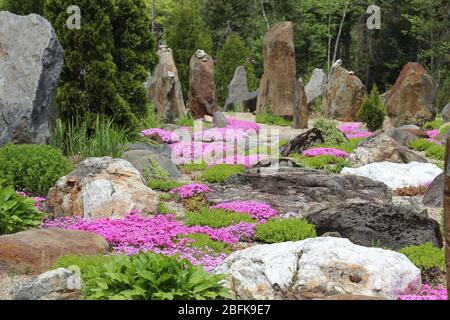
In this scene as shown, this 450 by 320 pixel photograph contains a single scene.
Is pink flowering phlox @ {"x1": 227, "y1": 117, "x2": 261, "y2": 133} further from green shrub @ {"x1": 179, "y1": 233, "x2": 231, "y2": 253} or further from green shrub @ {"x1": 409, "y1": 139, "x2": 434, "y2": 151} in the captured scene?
green shrub @ {"x1": 179, "y1": 233, "x2": 231, "y2": 253}

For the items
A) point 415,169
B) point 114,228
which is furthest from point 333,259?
point 415,169

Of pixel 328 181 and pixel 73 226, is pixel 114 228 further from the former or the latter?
pixel 328 181

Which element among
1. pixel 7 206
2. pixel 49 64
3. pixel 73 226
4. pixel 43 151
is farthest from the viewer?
pixel 49 64

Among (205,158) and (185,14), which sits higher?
(185,14)

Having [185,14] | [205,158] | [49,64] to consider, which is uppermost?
[185,14]

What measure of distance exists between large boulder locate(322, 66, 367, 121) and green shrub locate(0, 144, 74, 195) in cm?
2004

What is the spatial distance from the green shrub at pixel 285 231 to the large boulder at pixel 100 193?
2.10 metres

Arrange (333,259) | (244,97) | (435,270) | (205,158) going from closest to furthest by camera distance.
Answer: (333,259), (435,270), (205,158), (244,97)

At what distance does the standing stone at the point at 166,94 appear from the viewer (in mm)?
24750

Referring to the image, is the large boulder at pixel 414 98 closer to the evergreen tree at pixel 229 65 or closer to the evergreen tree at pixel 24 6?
the evergreen tree at pixel 229 65

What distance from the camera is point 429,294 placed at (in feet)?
20.8

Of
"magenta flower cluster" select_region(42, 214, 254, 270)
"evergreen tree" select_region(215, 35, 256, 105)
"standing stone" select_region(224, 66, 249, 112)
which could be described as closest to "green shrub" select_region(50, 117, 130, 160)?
"magenta flower cluster" select_region(42, 214, 254, 270)

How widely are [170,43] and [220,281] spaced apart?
27664mm

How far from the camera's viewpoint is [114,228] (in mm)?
8875
